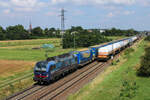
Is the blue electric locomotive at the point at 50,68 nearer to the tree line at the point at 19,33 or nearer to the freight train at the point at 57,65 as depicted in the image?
the freight train at the point at 57,65

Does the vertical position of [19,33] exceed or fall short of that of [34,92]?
it exceeds it

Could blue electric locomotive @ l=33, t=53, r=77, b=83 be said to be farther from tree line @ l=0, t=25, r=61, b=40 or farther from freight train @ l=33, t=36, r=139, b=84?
tree line @ l=0, t=25, r=61, b=40

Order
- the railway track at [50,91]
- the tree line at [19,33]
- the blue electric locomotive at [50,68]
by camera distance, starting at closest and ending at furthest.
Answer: the railway track at [50,91], the blue electric locomotive at [50,68], the tree line at [19,33]

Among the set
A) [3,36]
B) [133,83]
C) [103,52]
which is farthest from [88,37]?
[3,36]

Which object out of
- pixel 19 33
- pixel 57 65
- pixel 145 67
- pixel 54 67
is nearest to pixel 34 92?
pixel 54 67

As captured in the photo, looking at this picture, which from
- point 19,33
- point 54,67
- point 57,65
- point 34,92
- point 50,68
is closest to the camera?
point 34,92

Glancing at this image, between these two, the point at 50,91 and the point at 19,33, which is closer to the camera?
the point at 50,91

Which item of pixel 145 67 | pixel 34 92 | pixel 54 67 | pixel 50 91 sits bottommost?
pixel 34 92

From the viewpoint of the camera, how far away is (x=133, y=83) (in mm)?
18062

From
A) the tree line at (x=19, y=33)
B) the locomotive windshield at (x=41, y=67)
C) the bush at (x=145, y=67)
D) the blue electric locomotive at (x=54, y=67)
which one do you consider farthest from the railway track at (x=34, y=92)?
the tree line at (x=19, y=33)

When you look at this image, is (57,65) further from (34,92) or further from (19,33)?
(19,33)

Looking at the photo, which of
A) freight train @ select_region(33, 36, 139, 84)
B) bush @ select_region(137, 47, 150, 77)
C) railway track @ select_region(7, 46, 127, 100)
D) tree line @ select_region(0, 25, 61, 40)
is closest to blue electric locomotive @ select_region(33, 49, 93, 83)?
freight train @ select_region(33, 36, 139, 84)

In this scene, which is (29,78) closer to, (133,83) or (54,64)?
(54,64)

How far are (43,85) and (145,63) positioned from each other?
13684mm
